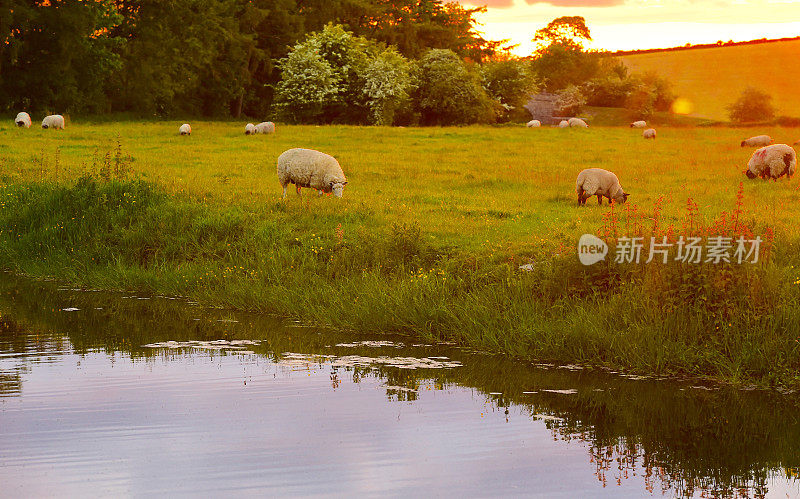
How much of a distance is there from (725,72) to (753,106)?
33.0m

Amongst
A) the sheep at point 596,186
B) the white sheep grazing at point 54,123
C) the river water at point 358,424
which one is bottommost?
the river water at point 358,424

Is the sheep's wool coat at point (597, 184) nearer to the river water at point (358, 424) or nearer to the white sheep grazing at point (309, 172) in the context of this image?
the white sheep grazing at point (309, 172)

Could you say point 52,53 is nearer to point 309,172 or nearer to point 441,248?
point 309,172

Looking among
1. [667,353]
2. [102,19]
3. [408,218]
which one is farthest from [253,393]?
[102,19]

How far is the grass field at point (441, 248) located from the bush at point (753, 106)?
2579 inches

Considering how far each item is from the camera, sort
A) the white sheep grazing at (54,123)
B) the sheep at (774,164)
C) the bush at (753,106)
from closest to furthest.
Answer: the sheep at (774,164)
the white sheep grazing at (54,123)
the bush at (753,106)

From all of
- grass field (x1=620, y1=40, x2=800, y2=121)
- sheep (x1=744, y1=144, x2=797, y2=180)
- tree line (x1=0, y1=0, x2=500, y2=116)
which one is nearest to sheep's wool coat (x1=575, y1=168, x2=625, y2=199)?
sheep (x1=744, y1=144, x2=797, y2=180)

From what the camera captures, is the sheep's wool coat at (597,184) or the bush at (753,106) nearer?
the sheep's wool coat at (597,184)

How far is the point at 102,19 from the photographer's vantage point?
7062 cm

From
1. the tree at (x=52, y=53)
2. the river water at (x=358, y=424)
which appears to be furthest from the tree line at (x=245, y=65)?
the river water at (x=358, y=424)

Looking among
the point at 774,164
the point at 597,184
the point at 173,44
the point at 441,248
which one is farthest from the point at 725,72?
the point at 441,248

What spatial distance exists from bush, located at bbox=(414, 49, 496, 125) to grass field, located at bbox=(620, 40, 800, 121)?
41.0m

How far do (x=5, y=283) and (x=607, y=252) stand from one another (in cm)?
1368

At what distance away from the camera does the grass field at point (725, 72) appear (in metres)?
115
